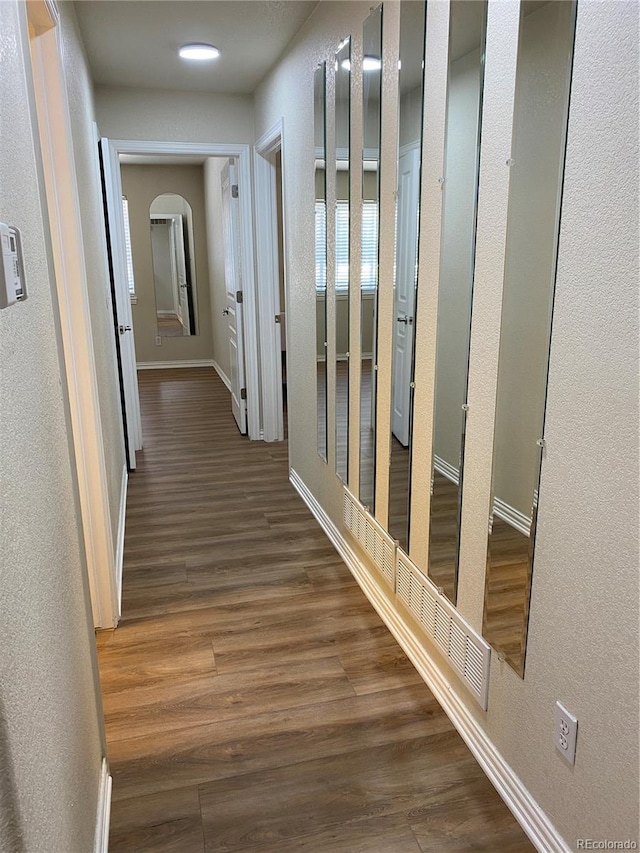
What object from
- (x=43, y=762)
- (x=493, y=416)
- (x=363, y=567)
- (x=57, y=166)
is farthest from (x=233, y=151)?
(x=43, y=762)

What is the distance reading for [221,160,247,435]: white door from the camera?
4.75m

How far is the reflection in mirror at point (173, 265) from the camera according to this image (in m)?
7.84

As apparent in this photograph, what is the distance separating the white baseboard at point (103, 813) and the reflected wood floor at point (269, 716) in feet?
0.11

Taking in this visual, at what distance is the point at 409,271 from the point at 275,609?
1477 mm

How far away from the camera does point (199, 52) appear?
132 inches

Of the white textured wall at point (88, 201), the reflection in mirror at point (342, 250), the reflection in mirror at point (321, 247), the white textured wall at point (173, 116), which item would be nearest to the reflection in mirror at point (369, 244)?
the reflection in mirror at point (342, 250)

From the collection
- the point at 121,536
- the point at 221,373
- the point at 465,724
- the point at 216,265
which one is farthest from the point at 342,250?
the point at 221,373

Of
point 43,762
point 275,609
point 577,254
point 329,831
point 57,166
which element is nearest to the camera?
point 43,762

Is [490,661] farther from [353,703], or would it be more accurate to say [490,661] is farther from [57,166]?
[57,166]

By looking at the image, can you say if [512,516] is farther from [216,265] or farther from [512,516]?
[216,265]

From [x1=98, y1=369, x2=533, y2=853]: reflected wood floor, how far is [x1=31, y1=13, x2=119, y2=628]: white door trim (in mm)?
292

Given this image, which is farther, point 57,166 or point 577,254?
point 57,166

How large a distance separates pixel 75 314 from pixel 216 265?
516 centimetres

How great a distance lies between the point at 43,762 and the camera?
3.05ft
